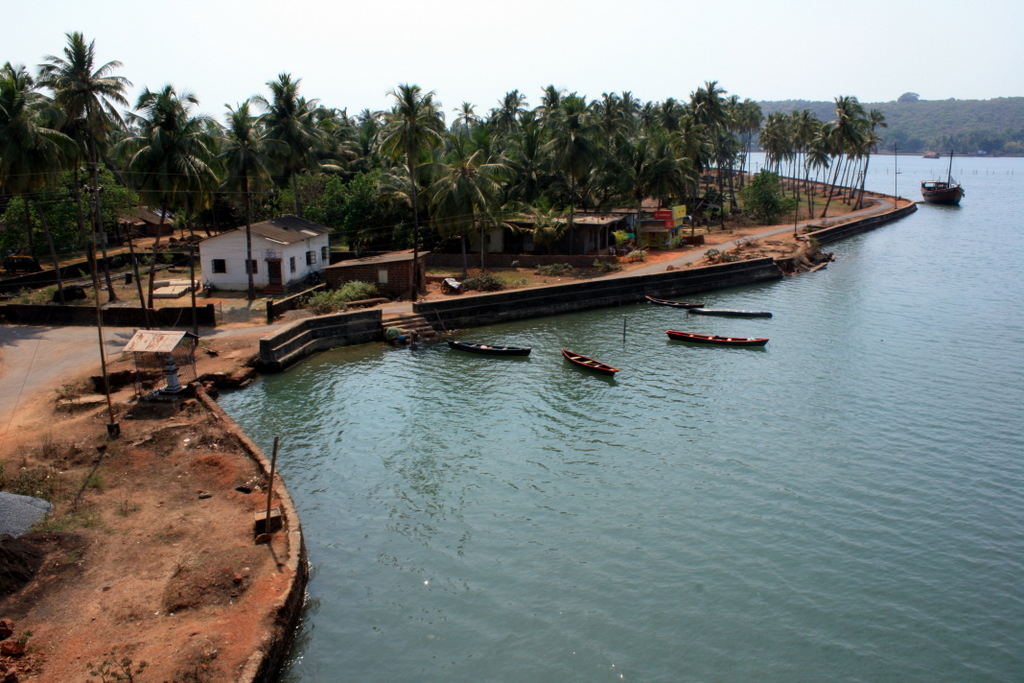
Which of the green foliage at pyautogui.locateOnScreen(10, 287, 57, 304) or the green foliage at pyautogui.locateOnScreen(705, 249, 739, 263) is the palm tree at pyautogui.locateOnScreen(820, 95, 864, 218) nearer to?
Answer: the green foliage at pyautogui.locateOnScreen(705, 249, 739, 263)

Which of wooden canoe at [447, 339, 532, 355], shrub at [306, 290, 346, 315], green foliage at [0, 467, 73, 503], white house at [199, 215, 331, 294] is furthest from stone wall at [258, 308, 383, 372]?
green foliage at [0, 467, 73, 503]

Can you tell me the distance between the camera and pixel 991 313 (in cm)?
5525

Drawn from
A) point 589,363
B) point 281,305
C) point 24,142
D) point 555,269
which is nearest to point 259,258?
point 281,305

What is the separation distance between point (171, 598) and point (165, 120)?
140ft

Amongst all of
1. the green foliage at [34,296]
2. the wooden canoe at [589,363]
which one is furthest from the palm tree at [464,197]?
the green foliage at [34,296]

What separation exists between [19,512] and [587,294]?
42998mm

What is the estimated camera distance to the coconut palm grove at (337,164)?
4656cm

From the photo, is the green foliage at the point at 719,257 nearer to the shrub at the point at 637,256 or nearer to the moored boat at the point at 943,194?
the shrub at the point at 637,256

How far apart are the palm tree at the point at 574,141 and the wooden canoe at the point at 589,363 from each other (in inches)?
1084

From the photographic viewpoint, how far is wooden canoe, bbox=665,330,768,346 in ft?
153

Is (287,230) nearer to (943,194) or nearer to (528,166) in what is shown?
(528,166)

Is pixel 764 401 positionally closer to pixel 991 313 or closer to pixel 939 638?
pixel 939 638

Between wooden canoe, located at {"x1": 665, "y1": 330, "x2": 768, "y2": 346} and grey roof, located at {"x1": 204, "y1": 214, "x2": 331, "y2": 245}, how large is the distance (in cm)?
2775

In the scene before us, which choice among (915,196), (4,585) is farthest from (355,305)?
(915,196)
